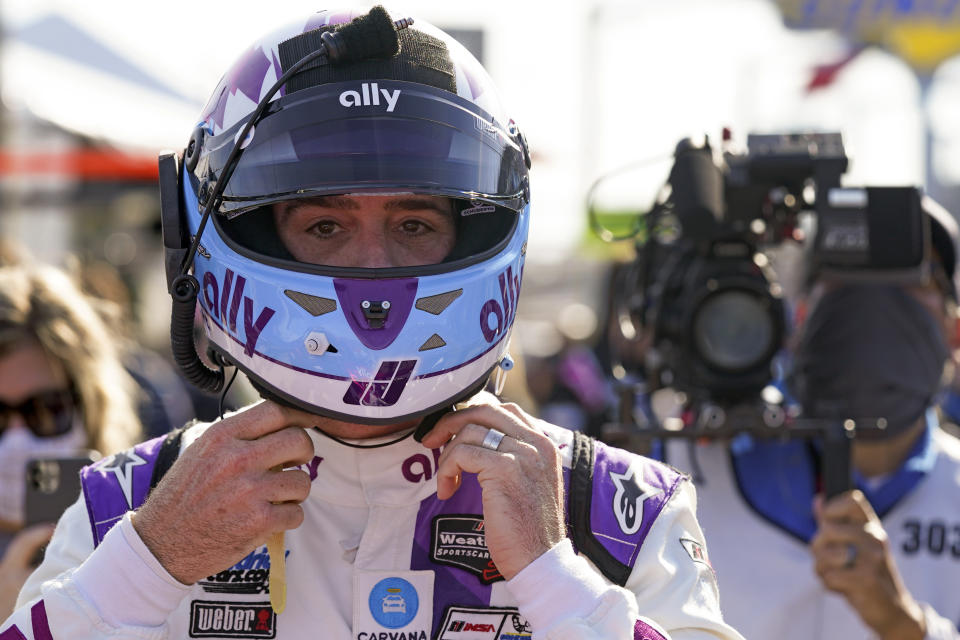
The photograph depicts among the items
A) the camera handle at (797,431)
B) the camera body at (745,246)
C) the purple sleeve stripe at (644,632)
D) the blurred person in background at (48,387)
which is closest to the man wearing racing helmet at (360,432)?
the purple sleeve stripe at (644,632)

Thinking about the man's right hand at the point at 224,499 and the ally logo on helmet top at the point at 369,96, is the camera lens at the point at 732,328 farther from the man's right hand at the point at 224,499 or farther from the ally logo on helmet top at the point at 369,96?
the man's right hand at the point at 224,499

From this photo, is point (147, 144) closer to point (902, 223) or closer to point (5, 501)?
point (5, 501)

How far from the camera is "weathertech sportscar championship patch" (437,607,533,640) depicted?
6.71 feet

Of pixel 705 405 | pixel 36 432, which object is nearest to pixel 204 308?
pixel 705 405

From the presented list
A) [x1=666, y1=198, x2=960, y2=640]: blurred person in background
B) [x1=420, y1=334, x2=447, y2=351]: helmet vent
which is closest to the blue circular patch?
[x1=420, y1=334, x2=447, y2=351]: helmet vent

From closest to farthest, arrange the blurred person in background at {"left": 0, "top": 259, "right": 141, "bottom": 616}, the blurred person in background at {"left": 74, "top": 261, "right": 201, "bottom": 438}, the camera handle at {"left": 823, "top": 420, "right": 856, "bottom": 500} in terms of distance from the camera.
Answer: the camera handle at {"left": 823, "top": 420, "right": 856, "bottom": 500} < the blurred person in background at {"left": 0, "top": 259, "right": 141, "bottom": 616} < the blurred person in background at {"left": 74, "top": 261, "right": 201, "bottom": 438}

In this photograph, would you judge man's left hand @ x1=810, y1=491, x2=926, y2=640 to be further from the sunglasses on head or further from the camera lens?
the sunglasses on head

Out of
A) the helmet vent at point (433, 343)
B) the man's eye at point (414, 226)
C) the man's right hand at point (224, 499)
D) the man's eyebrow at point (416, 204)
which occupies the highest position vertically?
the man's eyebrow at point (416, 204)

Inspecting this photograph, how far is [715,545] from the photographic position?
3.25m

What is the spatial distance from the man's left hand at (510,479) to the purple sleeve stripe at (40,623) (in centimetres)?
65

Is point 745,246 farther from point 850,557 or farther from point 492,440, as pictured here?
point 492,440

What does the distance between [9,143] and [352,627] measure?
15717mm

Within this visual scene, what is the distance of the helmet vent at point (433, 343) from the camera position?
1.98 meters

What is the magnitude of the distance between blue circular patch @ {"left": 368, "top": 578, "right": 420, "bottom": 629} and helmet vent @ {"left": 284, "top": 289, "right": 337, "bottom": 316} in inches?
19.1
